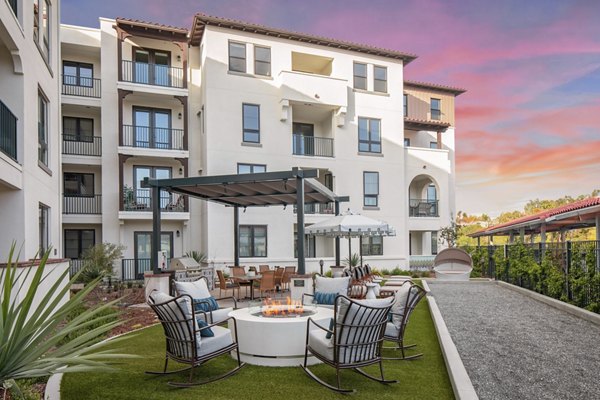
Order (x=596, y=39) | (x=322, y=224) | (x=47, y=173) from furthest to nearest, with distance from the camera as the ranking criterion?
(x=596, y=39) → (x=322, y=224) → (x=47, y=173)

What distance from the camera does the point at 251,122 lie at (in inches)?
864

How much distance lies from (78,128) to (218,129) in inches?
267

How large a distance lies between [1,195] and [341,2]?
16.8 metres

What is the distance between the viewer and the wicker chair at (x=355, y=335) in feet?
17.6

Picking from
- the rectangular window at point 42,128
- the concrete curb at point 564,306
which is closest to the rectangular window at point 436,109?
the concrete curb at point 564,306

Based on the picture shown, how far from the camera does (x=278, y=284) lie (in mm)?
15141

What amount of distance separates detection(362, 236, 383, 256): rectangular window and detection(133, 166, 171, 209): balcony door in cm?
1091

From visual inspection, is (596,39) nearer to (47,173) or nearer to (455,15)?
(455,15)

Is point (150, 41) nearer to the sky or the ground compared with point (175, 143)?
nearer to the sky

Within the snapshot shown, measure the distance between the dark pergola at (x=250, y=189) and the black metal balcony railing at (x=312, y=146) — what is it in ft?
24.8

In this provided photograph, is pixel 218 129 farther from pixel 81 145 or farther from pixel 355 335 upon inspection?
pixel 355 335

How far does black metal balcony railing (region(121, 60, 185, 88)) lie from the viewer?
20.9 m

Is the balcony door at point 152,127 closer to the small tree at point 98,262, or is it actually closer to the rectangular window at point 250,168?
the rectangular window at point 250,168

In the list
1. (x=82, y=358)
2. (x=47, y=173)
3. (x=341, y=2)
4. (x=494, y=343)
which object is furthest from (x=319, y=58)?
(x=82, y=358)
